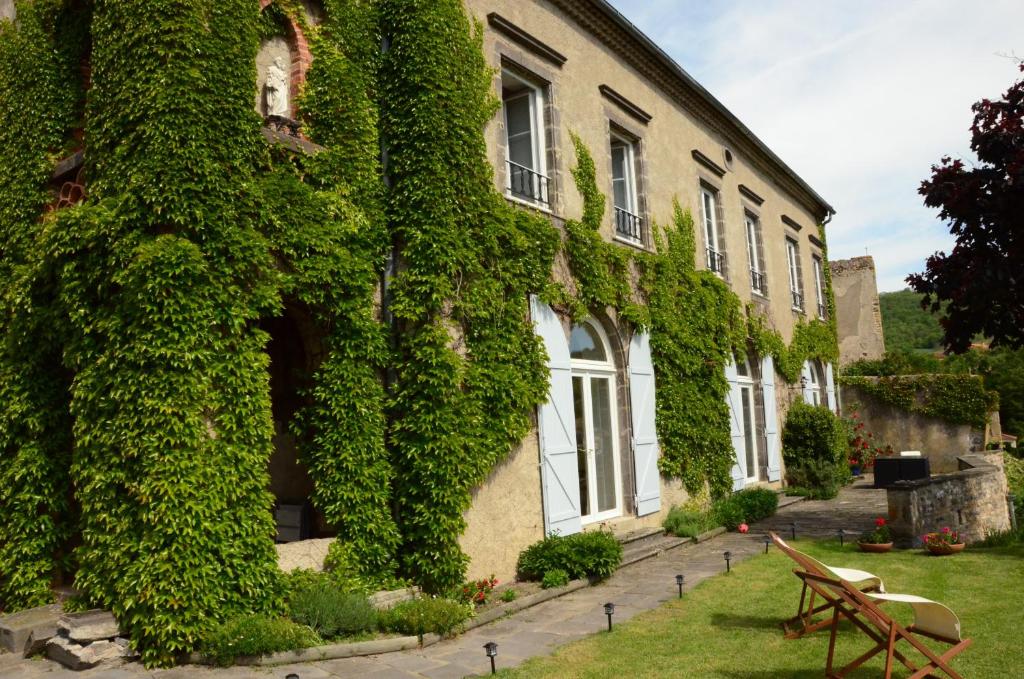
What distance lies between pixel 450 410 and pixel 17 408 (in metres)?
3.59

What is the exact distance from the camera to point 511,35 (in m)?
8.48

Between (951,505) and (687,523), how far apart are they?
3.05 m

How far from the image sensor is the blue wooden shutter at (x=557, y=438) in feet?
25.8

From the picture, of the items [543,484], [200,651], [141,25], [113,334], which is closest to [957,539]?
[543,484]

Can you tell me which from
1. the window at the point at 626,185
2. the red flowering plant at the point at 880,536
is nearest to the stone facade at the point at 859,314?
the window at the point at 626,185

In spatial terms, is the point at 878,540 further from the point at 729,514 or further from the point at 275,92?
the point at 275,92

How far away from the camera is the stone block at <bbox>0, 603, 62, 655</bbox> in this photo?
5.39 meters

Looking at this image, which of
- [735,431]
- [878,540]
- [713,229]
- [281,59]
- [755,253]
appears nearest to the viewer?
[281,59]

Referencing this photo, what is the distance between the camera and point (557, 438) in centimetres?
807

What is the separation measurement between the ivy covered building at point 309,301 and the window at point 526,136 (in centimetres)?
4

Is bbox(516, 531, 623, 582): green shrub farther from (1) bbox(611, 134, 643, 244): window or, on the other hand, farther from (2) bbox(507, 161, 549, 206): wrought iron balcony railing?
(1) bbox(611, 134, 643, 244): window

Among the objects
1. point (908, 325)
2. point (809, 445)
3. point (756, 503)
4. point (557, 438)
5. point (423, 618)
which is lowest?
point (423, 618)

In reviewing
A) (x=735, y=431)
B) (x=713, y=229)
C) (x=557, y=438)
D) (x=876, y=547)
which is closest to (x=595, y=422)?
(x=557, y=438)

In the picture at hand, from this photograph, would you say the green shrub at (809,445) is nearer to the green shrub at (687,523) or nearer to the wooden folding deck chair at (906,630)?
the green shrub at (687,523)
